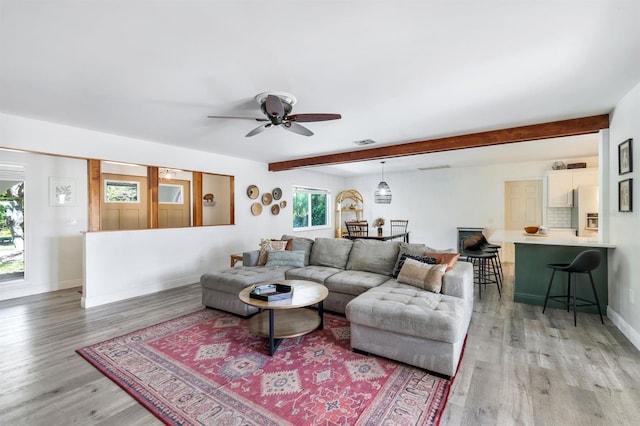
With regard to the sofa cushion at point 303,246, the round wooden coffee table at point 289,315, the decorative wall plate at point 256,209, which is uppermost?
the decorative wall plate at point 256,209

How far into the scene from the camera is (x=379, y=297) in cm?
265

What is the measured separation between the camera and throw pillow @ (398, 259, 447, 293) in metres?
2.88

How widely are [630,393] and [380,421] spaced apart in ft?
5.87

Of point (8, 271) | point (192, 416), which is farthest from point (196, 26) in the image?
point (8, 271)

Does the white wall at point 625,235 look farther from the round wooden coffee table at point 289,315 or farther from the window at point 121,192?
the window at point 121,192

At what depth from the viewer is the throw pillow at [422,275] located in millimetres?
2883

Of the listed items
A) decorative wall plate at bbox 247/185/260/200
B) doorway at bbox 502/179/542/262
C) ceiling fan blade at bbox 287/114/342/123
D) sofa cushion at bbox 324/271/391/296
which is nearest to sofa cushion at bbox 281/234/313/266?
sofa cushion at bbox 324/271/391/296

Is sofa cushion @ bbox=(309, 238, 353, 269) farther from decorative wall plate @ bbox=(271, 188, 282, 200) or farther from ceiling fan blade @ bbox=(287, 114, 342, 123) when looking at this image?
decorative wall plate @ bbox=(271, 188, 282, 200)

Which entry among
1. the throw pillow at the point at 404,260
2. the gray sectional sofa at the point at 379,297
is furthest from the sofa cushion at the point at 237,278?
the throw pillow at the point at 404,260

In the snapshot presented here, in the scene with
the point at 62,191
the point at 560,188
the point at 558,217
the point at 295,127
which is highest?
the point at 295,127

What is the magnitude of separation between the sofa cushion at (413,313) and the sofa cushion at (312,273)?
967mm

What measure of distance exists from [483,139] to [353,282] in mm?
2702

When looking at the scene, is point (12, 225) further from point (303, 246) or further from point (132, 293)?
point (303, 246)

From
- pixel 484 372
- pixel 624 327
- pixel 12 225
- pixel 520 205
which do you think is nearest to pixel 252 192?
pixel 12 225
